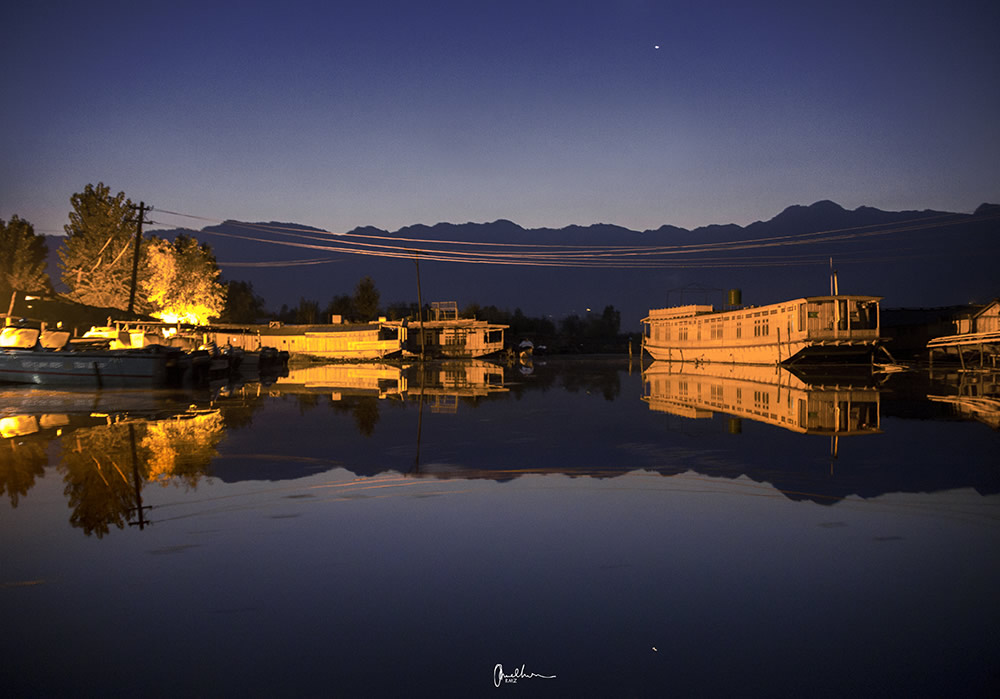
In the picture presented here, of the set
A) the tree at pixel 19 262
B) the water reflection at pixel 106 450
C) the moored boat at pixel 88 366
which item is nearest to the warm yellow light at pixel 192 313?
the tree at pixel 19 262

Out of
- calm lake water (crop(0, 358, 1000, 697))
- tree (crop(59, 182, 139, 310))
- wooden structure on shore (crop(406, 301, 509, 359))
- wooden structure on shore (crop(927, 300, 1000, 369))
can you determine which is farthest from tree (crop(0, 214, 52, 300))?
wooden structure on shore (crop(927, 300, 1000, 369))

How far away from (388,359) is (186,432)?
60.0m

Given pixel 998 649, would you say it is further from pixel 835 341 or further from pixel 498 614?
pixel 835 341

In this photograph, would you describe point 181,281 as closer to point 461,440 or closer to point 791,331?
point 791,331

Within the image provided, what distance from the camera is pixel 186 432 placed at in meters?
16.4

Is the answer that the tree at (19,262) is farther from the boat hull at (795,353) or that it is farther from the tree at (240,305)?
the boat hull at (795,353)

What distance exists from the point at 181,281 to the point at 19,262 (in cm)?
1799

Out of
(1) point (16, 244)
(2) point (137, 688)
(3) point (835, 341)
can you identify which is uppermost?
(1) point (16, 244)

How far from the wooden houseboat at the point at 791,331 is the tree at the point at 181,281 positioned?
176 ft

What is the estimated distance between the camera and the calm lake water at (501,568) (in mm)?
4355

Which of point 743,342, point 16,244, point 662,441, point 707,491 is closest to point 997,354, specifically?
point 743,342

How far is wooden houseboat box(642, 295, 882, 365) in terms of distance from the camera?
45938 millimetres

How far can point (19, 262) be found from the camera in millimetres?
76500
